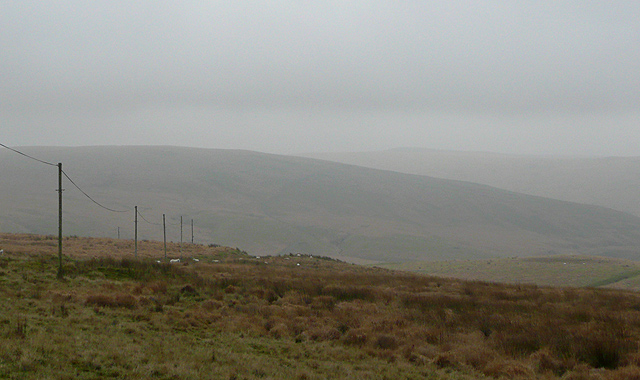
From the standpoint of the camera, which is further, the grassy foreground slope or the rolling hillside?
the rolling hillside

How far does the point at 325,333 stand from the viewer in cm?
1806

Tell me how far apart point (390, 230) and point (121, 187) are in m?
77.9

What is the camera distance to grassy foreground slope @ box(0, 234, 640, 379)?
13.0 metres

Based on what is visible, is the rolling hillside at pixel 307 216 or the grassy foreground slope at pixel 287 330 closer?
the grassy foreground slope at pixel 287 330

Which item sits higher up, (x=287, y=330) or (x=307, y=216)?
(x=287, y=330)

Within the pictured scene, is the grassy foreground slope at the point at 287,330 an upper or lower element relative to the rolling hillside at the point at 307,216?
upper

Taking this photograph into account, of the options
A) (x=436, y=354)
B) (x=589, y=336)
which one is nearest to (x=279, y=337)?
(x=436, y=354)

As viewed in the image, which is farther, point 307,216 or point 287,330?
point 307,216

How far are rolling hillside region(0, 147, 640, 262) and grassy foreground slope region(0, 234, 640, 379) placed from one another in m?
95.8

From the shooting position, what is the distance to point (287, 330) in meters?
18.5

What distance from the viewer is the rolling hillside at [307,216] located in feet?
433

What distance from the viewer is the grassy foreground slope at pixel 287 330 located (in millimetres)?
13001

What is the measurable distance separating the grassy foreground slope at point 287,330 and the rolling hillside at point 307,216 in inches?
3771

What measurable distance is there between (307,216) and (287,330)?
143783 mm
